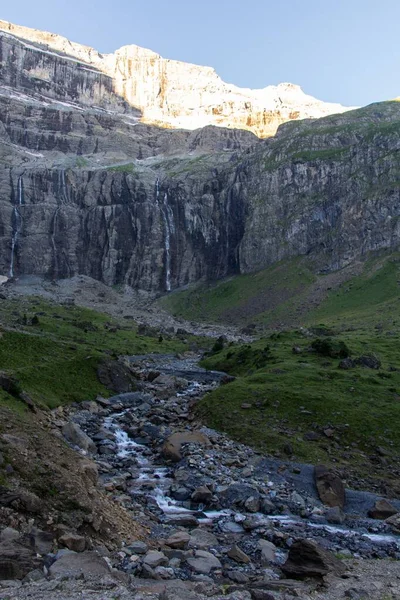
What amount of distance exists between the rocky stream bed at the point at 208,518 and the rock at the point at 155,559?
0.06 metres

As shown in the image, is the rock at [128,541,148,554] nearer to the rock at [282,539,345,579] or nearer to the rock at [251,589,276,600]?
the rock at [251,589,276,600]

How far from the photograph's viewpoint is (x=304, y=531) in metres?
30.1

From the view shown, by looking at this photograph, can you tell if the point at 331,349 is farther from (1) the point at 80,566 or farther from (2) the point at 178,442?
(1) the point at 80,566

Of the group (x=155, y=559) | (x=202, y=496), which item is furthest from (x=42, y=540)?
(x=202, y=496)

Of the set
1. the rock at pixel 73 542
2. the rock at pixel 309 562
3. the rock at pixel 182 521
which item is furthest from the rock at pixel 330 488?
the rock at pixel 73 542

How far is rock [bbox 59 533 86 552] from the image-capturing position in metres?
22.2

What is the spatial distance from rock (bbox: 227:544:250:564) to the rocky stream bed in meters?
0.07

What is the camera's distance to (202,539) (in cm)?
2717

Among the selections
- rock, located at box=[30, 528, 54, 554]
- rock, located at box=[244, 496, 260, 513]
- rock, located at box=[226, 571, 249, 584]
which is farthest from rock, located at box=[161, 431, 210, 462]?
rock, located at box=[30, 528, 54, 554]

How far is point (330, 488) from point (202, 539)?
40.9ft

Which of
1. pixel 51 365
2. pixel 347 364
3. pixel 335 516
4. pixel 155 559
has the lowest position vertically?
pixel 335 516

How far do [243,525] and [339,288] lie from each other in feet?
539

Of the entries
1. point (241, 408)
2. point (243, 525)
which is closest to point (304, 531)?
point (243, 525)

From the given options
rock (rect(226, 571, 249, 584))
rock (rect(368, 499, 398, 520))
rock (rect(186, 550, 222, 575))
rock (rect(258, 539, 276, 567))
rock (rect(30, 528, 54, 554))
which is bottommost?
rock (rect(368, 499, 398, 520))
